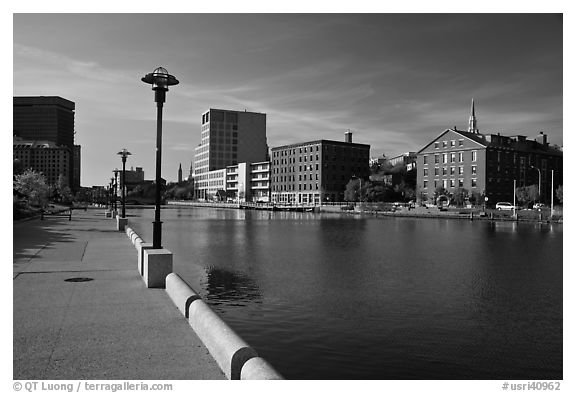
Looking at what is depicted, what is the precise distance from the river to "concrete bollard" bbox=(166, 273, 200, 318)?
212cm

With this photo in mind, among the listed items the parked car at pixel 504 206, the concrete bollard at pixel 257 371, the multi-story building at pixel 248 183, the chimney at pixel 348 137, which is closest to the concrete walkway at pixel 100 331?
the concrete bollard at pixel 257 371

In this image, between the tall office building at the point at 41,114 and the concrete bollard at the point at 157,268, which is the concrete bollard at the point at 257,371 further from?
the tall office building at the point at 41,114

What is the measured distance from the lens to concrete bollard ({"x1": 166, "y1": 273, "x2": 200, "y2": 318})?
10227 mm

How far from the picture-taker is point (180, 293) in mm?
10984

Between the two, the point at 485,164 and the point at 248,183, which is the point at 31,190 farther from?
the point at 248,183

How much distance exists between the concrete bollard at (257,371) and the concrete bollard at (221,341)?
29 centimetres

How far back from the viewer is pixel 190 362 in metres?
7.54

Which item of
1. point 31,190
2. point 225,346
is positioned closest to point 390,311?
point 225,346

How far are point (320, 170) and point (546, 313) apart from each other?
132934mm

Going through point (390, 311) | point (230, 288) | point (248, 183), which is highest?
point (248, 183)

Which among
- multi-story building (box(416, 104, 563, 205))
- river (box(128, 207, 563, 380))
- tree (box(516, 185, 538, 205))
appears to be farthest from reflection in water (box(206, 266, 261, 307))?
multi-story building (box(416, 104, 563, 205))

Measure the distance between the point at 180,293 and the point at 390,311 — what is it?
7252 millimetres

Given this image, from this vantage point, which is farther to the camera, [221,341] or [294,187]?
[294,187]
